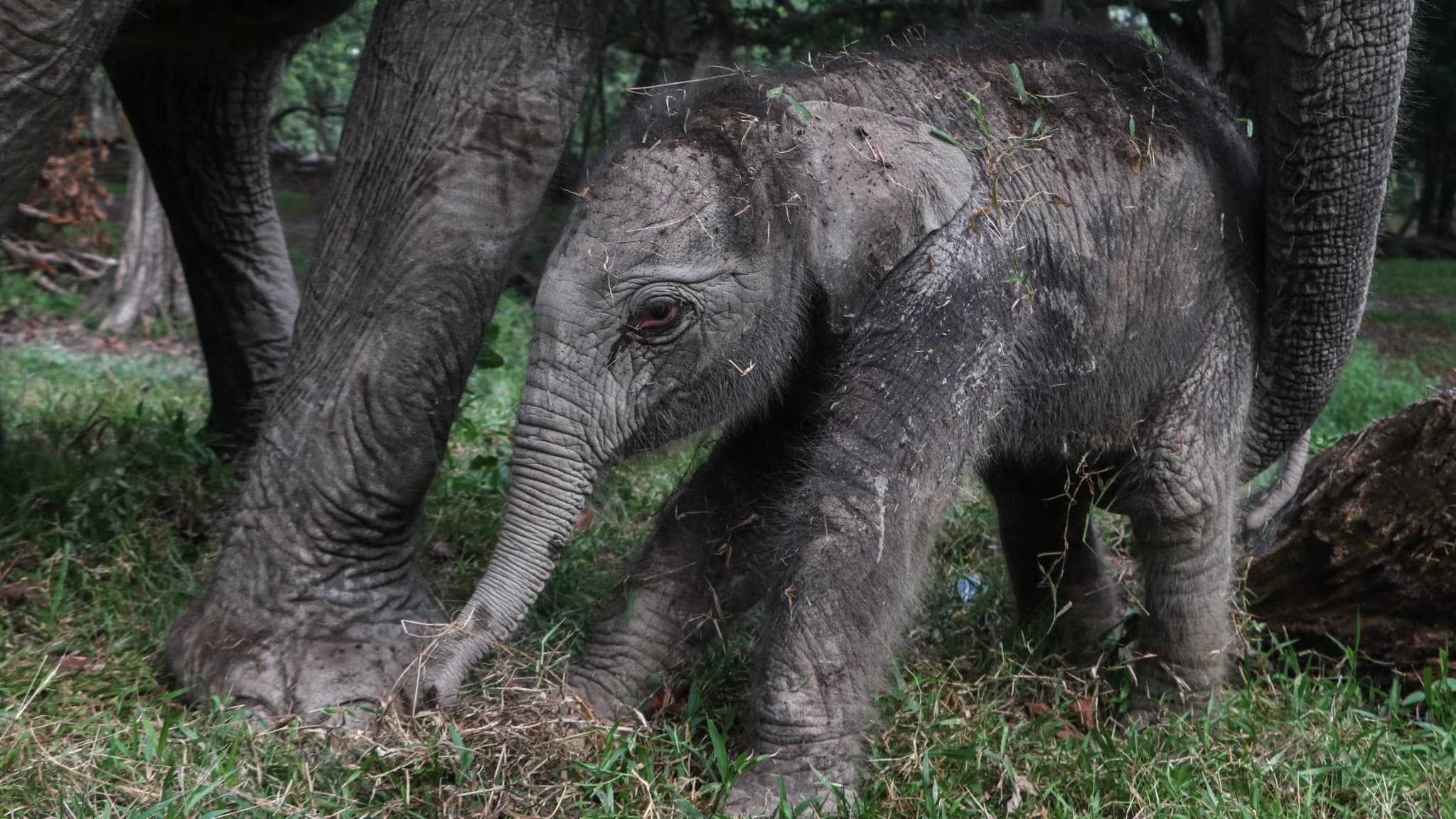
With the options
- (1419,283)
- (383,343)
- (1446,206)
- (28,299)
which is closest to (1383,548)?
(383,343)

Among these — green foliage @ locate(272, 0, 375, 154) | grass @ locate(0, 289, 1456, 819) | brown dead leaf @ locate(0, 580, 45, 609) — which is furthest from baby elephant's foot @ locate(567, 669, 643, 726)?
green foliage @ locate(272, 0, 375, 154)

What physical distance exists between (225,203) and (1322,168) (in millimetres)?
3750

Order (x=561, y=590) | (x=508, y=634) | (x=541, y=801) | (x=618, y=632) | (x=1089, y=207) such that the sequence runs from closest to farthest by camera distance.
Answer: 1. (x=541, y=801)
2. (x=508, y=634)
3. (x=1089, y=207)
4. (x=618, y=632)
5. (x=561, y=590)

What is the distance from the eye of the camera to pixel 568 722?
119 inches

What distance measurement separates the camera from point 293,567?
346cm

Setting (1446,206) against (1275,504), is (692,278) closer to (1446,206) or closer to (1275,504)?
(1275,504)

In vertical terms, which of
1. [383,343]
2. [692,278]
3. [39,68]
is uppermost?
[39,68]

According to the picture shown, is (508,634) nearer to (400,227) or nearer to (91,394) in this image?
(400,227)

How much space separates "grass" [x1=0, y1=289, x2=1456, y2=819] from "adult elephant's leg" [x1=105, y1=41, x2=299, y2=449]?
40 centimetres

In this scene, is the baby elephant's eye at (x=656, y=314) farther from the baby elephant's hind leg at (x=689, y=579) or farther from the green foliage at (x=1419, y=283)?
the green foliage at (x=1419, y=283)

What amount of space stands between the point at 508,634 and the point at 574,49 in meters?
1.44

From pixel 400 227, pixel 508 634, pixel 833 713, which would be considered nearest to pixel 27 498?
pixel 400 227

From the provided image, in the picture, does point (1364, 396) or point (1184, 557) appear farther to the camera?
point (1364, 396)

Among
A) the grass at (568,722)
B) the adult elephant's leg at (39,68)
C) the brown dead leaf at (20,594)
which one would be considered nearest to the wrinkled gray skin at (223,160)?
the grass at (568,722)
